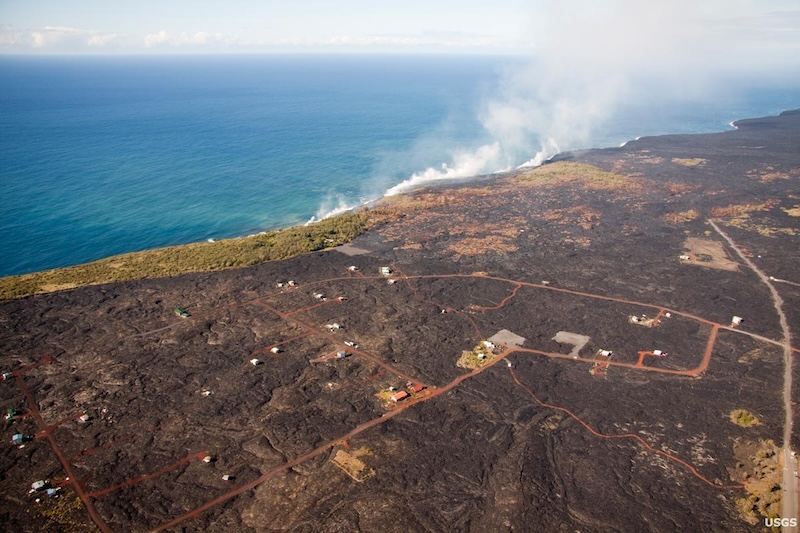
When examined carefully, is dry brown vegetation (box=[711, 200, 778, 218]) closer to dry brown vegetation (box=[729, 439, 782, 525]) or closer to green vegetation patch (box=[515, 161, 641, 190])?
green vegetation patch (box=[515, 161, 641, 190])

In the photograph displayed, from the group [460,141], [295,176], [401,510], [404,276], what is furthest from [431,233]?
[460,141]

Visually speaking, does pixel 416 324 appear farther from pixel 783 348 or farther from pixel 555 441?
pixel 783 348

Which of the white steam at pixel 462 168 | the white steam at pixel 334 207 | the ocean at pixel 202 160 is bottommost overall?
the white steam at pixel 334 207

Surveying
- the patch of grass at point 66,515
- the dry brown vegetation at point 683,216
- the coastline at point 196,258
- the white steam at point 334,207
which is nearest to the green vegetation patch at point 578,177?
the dry brown vegetation at point 683,216

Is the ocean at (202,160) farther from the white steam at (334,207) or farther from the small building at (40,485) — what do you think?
the small building at (40,485)

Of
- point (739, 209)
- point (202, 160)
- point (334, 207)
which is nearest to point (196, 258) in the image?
point (334, 207)
